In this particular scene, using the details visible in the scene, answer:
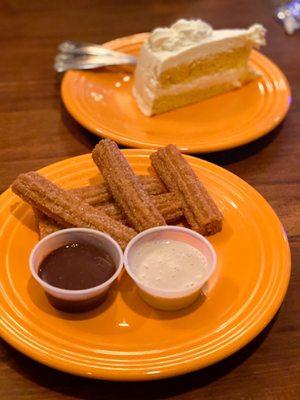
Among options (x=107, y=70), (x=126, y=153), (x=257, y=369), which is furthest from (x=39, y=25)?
(x=257, y=369)

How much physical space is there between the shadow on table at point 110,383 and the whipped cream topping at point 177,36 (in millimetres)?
1253

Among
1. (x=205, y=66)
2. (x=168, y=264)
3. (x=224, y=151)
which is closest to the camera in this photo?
(x=168, y=264)

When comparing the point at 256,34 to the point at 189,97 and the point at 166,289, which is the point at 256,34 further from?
the point at 166,289

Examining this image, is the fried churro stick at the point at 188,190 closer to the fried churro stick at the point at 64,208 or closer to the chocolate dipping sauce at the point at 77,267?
the fried churro stick at the point at 64,208

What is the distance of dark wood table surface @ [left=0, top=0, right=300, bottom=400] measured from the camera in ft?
3.53

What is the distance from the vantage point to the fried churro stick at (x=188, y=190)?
4.45 feet

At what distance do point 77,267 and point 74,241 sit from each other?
9 cm

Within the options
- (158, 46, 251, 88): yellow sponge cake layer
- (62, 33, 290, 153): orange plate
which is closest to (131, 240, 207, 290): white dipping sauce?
(62, 33, 290, 153): orange plate

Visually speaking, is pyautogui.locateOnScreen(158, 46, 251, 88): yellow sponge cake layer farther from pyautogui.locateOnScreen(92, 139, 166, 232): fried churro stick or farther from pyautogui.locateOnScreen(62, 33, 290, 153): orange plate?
pyautogui.locateOnScreen(92, 139, 166, 232): fried churro stick

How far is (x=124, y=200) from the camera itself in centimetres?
138

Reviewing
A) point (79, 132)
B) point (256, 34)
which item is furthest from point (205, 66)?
point (79, 132)

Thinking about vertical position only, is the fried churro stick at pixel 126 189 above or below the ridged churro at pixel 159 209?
above

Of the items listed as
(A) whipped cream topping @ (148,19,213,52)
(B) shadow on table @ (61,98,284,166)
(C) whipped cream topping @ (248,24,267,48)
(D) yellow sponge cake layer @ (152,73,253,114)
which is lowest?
(B) shadow on table @ (61,98,284,166)

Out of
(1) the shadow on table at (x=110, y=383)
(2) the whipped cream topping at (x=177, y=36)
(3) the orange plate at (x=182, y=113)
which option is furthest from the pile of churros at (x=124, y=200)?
(2) the whipped cream topping at (x=177, y=36)
